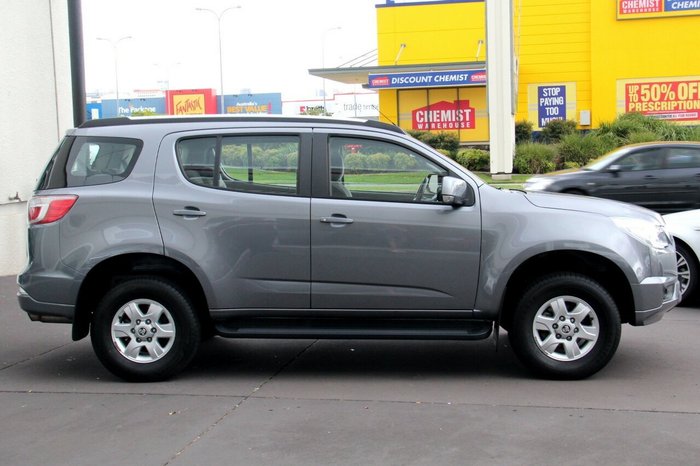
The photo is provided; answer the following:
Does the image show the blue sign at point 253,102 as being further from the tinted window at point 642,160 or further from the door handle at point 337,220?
the door handle at point 337,220

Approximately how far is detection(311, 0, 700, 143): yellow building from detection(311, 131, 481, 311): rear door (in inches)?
1447

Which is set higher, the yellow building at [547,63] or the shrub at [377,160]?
the yellow building at [547,63]

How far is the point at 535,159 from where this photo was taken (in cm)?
3111

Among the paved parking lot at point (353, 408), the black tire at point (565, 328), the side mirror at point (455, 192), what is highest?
the side mirror at point (455, 192)

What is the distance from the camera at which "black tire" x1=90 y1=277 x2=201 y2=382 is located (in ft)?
20.8

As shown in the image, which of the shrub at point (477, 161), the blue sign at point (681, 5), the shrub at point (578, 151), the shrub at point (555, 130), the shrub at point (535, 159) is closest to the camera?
the shrub at point (578, 151)

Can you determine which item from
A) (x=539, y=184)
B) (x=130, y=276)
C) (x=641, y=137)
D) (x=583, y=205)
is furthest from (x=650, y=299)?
(x=641, y=137)

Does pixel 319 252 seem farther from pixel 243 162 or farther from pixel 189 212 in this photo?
pixel 189 212

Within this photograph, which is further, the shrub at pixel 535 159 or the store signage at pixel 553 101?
the store signage at pixel 553 101

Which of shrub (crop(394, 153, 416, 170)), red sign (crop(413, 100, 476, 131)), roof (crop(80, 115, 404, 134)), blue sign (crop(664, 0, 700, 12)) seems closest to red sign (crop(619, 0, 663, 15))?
blue sign (crop(664, 0, 700, 12))

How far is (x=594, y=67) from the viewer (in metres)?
43.3

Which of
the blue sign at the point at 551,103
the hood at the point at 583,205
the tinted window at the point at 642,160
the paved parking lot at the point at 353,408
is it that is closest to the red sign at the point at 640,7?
the blue sign at the point at 551,103

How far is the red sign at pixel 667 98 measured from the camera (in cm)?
4284

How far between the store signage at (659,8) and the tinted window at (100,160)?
133 feet
